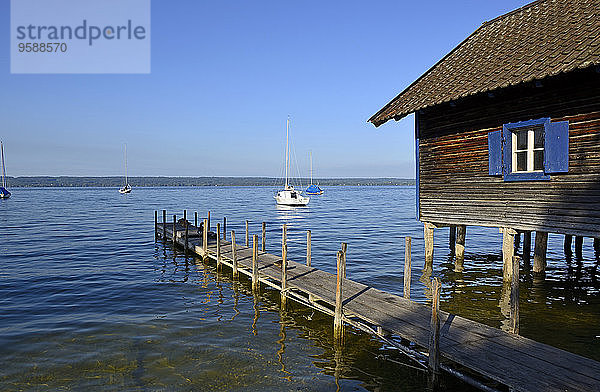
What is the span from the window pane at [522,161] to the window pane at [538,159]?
0.82 feet

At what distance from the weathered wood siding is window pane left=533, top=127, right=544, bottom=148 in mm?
546

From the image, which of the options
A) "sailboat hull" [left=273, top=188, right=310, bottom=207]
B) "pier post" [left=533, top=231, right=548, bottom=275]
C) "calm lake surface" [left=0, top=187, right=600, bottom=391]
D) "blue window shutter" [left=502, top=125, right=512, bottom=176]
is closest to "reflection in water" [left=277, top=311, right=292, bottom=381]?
"calm lake surface" [left=0, top=187, right=600, bottom=391]

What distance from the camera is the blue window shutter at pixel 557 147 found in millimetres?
11477

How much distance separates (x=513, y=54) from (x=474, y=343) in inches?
335

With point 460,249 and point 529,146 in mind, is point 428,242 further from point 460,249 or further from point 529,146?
point 529,146

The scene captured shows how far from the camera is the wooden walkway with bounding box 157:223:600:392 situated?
6830 mm

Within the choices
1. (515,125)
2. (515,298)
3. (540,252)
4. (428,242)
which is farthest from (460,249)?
(515,298)

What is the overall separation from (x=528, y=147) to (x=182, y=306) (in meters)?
11.5

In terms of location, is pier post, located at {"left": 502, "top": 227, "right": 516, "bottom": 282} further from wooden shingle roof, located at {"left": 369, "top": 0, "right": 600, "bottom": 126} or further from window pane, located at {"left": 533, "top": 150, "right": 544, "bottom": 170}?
wooden shingle roof, located at {"left": 369, "top": 0, "right": 600, "bottom": 126}

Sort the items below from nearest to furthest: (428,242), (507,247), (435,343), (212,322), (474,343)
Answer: (435,343) → (474,343) → (212,322) → (507,247) → (428,242)

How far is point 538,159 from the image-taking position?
41.6 ft

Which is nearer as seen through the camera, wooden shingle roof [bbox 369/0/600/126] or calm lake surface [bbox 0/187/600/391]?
calm lake surface [bbox 0/187/600/391]

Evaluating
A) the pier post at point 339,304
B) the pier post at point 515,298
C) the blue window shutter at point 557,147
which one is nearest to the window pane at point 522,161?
the blue window shutter at point 557,147

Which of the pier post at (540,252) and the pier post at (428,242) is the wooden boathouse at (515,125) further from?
the pier post at (428,242)
